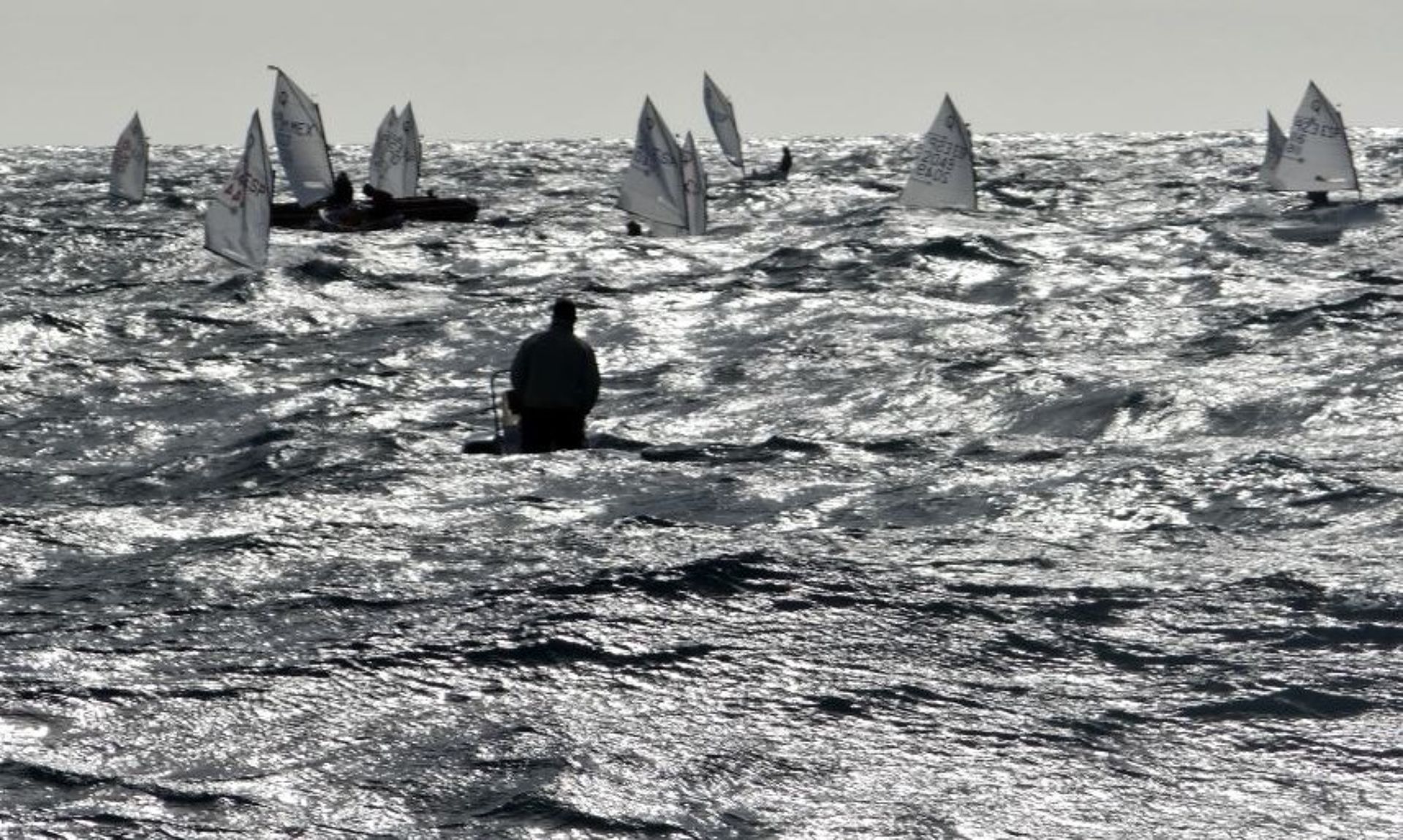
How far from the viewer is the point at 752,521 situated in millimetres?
12586

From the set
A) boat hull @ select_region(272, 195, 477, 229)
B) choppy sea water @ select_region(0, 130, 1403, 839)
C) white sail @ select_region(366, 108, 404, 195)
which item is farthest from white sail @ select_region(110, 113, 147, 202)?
choppy sea water @ select_region(0, 130, 1403, 839)

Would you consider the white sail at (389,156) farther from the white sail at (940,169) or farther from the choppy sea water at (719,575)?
the choppy sea water at (719,575)

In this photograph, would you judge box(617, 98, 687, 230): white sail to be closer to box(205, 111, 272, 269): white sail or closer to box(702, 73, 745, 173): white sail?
box(205, 111, 272, 269): white sail

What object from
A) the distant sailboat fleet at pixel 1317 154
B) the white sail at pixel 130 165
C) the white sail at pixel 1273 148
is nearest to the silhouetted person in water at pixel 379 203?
the white sail at pixel 130 165

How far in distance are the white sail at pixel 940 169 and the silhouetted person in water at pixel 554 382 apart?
27081 mm

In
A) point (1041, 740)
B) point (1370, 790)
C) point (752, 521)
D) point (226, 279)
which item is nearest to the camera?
point (1370, 790)

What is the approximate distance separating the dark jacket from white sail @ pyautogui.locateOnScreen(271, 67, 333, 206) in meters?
23.8

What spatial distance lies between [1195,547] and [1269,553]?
397 mm

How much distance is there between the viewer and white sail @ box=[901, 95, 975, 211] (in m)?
41.7

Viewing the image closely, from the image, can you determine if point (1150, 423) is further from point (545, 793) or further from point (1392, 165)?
point (1392, 165)

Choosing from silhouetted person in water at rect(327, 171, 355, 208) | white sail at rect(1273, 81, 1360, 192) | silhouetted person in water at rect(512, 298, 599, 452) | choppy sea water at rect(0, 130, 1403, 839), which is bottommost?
choppy sea water at rect(0, 130, 1403, 839)

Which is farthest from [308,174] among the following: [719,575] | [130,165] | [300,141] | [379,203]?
[719,575]

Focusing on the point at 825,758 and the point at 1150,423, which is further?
the point at 1150,423

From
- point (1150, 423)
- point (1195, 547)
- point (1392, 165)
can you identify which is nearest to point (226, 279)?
point (1150, 423)
